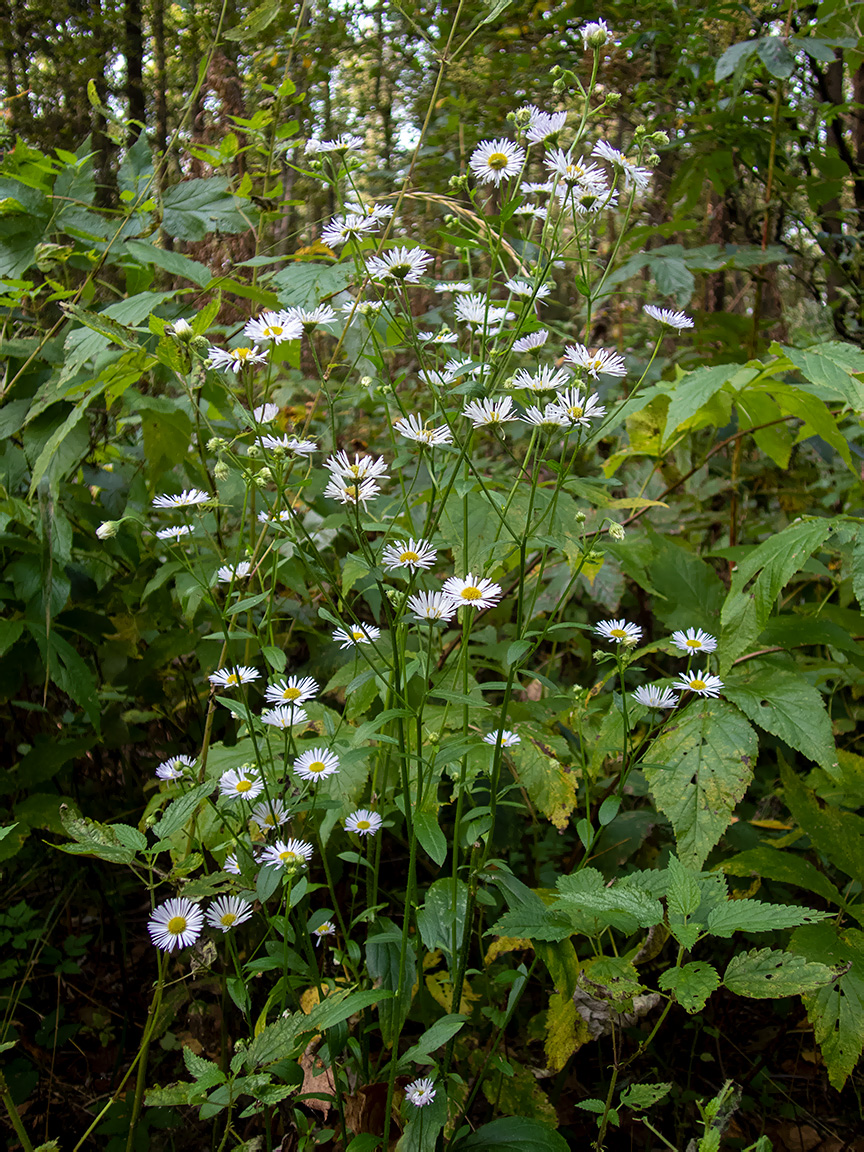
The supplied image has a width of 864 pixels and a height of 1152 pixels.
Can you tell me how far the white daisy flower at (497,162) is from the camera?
118 centimetres

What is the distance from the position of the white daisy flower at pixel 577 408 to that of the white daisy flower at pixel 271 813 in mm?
655

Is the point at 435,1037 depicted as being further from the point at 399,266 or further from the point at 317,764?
the point at 399,266

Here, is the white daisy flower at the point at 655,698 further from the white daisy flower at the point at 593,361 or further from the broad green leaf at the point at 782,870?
the white daisy flower at the point at 593,361

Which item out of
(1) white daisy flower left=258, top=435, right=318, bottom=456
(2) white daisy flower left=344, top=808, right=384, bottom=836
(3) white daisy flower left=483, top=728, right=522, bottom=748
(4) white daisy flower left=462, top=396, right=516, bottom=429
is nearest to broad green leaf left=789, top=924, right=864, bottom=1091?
(3) white daisy flower left=483, top=728, right=522, bottom=748

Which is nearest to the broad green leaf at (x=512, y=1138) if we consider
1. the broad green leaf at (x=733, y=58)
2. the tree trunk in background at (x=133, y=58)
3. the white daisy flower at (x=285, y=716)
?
the white daisy flower at (x=285, y=716)

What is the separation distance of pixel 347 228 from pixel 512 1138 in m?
1.27

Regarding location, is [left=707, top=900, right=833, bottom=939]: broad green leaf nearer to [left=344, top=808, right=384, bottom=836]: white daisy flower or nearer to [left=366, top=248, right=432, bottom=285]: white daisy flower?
[left=344, top=808, right=384, bottom=836]: white daisy flower

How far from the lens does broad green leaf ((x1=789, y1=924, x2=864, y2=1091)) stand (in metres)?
1.07

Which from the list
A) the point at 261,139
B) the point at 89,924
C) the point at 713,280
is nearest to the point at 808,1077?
the point at 89,924

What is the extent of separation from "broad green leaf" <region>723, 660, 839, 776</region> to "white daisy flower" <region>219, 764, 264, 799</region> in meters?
0.78

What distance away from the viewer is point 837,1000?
1.12m

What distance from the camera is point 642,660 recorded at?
2062mm

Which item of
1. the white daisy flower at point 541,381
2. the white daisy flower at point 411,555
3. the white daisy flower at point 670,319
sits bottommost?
the white daisy flower at point 411,555

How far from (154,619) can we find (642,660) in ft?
4.11
